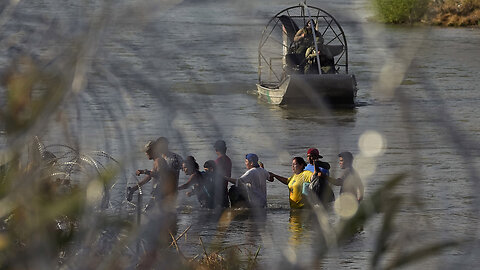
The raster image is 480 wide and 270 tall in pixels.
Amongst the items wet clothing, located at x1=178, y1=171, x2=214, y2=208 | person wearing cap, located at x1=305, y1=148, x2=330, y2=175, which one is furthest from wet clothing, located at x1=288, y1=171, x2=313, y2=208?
wet clothing, located at x1=178, y1=171, x2=214, y2=208


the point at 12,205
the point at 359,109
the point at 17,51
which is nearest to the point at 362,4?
the point at 17,51

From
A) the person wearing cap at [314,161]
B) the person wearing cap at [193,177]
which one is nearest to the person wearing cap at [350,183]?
the person wearing cap at [193,177]

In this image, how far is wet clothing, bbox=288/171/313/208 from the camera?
1316 cm

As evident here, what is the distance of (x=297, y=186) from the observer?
44.9ft

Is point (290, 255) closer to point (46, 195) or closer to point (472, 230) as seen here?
point (472, 230)

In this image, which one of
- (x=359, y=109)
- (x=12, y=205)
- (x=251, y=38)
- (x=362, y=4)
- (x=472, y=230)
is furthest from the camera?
(x=359, y=109)

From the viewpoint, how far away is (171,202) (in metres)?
1.53

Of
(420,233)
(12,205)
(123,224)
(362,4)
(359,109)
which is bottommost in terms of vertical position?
(359,109)

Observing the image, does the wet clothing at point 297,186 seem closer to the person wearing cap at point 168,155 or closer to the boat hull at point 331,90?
the person wearing cap at point 168,155

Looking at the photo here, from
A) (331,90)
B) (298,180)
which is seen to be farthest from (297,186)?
(331,90)

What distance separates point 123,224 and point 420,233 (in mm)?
537

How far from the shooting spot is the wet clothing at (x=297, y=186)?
13.2 meters

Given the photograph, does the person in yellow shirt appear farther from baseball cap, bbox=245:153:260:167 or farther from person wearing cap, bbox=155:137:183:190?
person wearing cap, bbox=155:137:183:190

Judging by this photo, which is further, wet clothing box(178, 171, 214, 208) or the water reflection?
wet clothing box(178, 171, 214, 208)
